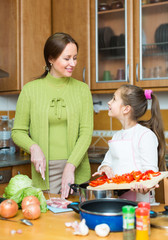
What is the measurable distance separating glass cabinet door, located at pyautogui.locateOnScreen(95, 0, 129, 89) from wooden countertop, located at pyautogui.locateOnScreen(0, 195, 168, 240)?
173 cm

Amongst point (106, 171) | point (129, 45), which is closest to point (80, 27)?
point (129, 45)

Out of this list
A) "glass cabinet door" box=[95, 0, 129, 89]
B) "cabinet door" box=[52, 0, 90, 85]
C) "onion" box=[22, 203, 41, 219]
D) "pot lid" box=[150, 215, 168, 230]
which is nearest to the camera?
"pot lid" box=[150, 215, 168, 230]

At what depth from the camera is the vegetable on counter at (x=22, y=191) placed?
142 centimetres

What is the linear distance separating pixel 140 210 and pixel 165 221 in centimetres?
26

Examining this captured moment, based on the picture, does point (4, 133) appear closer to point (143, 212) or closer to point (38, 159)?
point (38, 159)

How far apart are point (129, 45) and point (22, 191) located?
1.72 m

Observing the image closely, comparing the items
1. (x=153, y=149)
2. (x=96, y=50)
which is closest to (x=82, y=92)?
(x=153, y=149)

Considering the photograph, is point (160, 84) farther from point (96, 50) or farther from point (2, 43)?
point (2, 43)

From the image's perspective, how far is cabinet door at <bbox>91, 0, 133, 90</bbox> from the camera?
2.83 meters

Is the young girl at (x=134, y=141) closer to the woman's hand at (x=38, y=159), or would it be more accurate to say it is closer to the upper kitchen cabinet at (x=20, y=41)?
the woman's hand at (x=38, y=159)

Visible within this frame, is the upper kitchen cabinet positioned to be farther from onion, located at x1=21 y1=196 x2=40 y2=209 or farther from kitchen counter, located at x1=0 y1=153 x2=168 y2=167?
onion, located at x1=21 y1=196 x2=40 y2=209

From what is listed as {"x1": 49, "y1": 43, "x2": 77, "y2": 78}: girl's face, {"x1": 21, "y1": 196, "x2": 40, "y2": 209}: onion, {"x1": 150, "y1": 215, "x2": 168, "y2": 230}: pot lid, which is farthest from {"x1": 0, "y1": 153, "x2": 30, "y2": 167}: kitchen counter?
{"x1": 150, "y1": 215, "x2": 168, "y2": 230}: pot lid

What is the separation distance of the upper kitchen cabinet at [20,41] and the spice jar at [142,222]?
213 cm

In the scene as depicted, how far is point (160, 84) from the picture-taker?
271 centimetres
